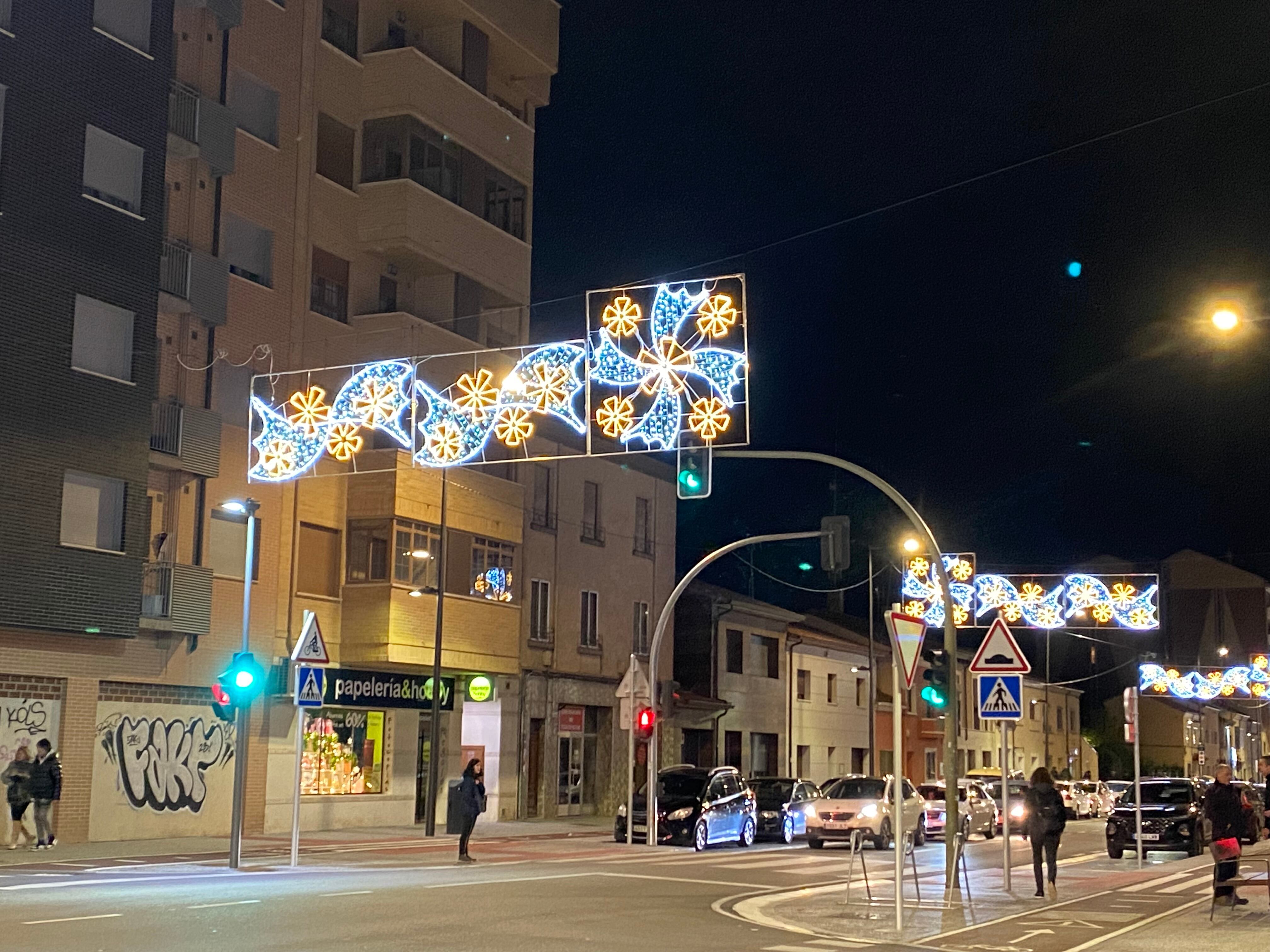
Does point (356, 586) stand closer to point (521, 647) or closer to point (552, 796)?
point (521, 647)

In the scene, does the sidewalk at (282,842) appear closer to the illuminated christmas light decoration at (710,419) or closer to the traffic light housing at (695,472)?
the traffic light housing at (695,472)

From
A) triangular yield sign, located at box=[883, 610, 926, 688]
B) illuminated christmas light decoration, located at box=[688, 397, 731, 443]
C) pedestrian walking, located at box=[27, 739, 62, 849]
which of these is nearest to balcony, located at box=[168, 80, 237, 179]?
pedestrian walking, located at box=[27, 739, 62, 849]

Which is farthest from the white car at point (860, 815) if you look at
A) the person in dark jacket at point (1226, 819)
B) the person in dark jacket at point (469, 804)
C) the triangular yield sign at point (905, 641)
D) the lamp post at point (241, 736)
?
the triangular yield sign at point (905, 641)

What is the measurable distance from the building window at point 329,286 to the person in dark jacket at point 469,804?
1459cm

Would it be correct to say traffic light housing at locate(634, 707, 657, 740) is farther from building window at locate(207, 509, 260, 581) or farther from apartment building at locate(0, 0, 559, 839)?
building window at locate(207, 509, 260, 581)

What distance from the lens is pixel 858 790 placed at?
114 feet

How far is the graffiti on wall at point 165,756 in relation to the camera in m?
29.4

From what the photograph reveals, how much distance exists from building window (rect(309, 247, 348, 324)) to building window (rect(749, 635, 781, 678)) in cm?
2271

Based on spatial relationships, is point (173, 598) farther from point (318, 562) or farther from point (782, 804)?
point (782, 804)

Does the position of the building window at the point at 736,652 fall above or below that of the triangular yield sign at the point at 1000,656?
above

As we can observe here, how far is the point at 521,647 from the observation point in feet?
135

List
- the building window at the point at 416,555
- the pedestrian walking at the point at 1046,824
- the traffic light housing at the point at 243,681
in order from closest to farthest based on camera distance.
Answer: the pedestrian walking at the point at 1046,824
the traffic light housing at the point at 243,681
the building window at the point at 416,555

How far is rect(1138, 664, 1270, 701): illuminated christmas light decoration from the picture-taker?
49781 mm

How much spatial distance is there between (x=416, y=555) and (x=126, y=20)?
13028 mm
